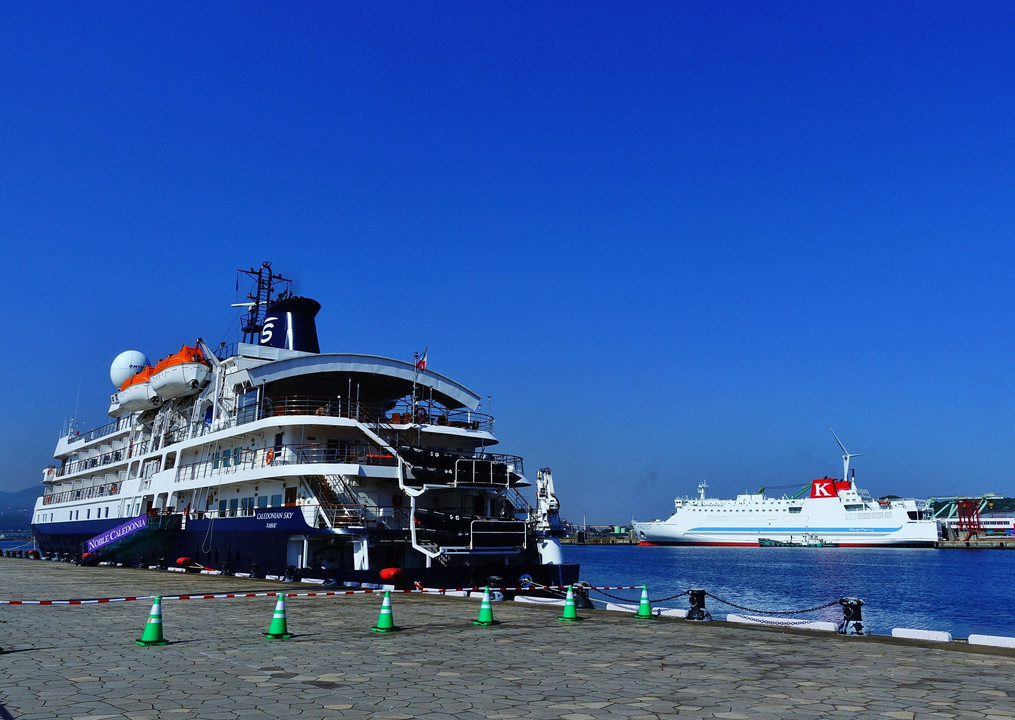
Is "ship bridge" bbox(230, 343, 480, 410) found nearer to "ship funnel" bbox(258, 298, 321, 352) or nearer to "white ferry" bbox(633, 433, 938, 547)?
"ship funnel" bbox(258, 298, 321, 352)

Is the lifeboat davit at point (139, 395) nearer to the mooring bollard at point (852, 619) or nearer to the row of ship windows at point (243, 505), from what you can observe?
the row of ship windows at point (243, 505)

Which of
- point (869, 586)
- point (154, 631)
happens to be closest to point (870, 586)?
point (869, 586)

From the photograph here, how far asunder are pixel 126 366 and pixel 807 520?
91.3m

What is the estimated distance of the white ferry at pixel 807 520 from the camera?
334 ft

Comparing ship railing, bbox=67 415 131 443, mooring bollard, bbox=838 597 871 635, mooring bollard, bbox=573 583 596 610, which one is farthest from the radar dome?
mooring bollard, bbox=838 597 871 635

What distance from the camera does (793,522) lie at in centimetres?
10862

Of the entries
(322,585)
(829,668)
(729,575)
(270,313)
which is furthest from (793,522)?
(829,668)

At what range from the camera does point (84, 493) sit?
50.0 metres

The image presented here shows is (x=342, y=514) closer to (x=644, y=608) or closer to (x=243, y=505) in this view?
(x=243, y=505)

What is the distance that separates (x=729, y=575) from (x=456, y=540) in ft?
130

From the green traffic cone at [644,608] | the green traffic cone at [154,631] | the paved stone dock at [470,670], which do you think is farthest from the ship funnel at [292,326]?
the green traffic cone at [154,631]

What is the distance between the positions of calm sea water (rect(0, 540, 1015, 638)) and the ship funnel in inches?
774

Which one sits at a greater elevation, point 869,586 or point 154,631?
point 154,631

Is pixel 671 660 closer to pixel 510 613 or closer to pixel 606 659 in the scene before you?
pixel 606 659
